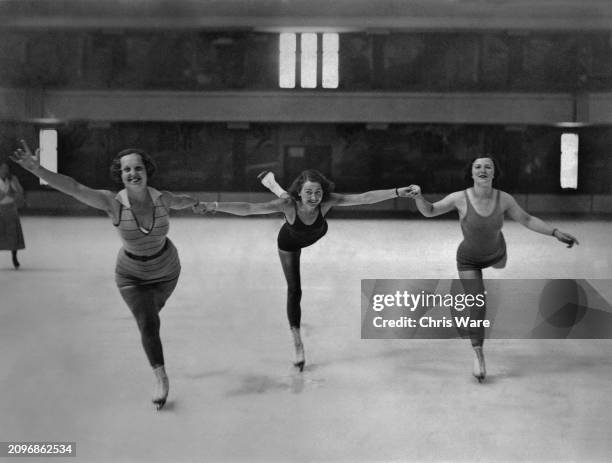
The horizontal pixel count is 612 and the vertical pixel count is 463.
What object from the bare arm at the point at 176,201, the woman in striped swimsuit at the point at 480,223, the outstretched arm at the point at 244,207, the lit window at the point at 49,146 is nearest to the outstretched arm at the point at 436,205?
the woman in striped swimsuit at the point at 480,223

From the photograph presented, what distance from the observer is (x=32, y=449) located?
1113 millimetres

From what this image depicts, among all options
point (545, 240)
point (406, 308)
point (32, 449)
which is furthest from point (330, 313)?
point (32, 449)

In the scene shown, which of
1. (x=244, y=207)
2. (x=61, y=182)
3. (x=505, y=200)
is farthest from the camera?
(x=505, y=200)

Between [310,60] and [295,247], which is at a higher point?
[310,60]

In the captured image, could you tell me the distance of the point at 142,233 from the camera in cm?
105

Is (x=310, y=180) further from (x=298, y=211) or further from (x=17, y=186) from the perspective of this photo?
(x=17, y=186)

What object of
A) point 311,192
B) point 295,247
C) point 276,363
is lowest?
point 276,363

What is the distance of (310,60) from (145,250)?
418mm

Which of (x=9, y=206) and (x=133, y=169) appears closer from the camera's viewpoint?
(x=133, y=169)

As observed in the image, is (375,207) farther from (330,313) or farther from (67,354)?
(67,354)

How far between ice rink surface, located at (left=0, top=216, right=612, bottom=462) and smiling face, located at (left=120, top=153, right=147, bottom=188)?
0.64ft

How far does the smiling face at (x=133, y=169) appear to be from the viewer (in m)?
1.00

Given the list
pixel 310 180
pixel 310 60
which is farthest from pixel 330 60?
pixel 310 180

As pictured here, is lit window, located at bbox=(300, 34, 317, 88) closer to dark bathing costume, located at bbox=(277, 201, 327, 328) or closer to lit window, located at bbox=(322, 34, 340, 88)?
lit window, located at bbox=(322, 34, 340, 88)
